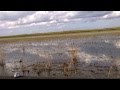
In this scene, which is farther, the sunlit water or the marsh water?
the sunlit water

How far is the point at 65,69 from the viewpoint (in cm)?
1554

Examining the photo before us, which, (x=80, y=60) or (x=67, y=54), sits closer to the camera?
(x=80, y=60)

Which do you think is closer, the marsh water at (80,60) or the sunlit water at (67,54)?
the marsh water at (80,60)
